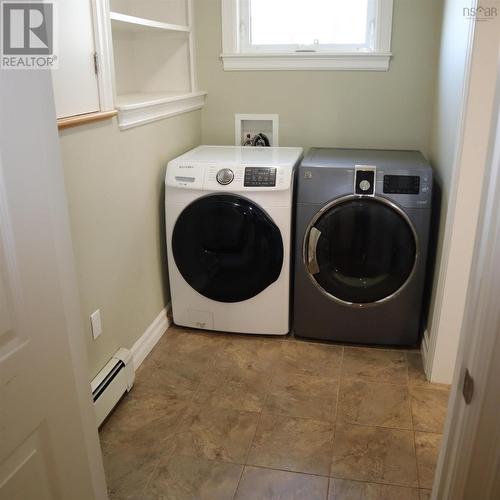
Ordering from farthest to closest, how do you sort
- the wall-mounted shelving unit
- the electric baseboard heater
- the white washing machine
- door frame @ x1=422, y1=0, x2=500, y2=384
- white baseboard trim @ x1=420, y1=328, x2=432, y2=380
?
the wall-mounted shelving unit
the white washing machine
white baseboard trim @ x1=420, y1=328, x2=432, y2=380
the electric baseboard heater
door frame @ x1=422, y1=0, x2=500, y2=384

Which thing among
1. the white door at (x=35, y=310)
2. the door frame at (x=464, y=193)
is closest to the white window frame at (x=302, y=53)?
the door frame at (x=464, y=193)

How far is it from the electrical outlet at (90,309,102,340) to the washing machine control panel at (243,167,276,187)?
2.91 ft

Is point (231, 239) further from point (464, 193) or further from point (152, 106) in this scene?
point (464, 193)

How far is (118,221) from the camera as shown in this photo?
212cm

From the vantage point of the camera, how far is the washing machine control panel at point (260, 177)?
2.38 metres

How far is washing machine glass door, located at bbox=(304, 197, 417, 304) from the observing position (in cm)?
235

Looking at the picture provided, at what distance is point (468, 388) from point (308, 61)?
7.67 feet

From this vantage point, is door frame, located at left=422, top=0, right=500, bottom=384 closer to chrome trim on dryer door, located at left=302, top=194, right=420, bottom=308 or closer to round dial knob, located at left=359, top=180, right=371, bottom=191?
chrome trim on dryer door, located at left=302, top=194, right=420, bottom=308

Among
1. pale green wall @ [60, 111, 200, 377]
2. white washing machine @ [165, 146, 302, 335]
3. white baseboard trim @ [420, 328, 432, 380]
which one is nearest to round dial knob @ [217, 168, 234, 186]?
white washing machine @ [165, 146, 302, 335]

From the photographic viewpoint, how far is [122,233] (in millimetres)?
2170

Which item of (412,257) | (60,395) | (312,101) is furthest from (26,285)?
(312,101)

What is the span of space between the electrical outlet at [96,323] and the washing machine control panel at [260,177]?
0.89m

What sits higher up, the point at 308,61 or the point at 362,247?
the point at 308,61

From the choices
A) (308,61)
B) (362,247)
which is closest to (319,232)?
(362,247)
